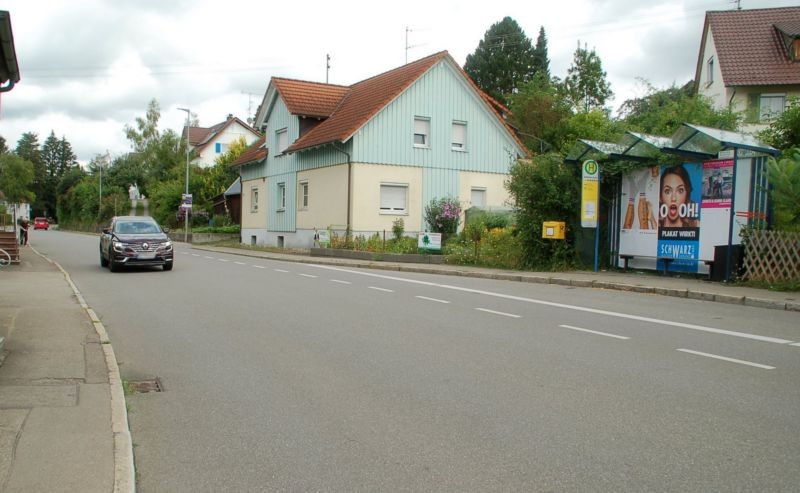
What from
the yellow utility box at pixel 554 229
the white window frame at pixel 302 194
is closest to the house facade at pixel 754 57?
the yellow utility box at pixel 554 229

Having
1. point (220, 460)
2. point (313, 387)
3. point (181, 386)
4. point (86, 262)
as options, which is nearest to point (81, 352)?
point (181, 386)

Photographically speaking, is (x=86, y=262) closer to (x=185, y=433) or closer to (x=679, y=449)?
(x=185, y=433)

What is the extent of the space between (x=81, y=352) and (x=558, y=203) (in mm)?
13477

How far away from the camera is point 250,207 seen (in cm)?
4028

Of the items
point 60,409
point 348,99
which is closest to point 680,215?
point 60,409

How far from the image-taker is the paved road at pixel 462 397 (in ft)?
14.0

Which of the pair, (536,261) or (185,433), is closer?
(185,433)

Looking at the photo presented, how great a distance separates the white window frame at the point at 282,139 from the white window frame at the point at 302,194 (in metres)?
2.66

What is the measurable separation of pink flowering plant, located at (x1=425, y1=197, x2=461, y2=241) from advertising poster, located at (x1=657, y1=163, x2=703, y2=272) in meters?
12.9

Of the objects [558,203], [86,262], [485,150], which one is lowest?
[86,262]

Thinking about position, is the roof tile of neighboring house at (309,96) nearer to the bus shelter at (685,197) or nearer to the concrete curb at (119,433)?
the bus shelter at (685,197)

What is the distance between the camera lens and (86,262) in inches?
954

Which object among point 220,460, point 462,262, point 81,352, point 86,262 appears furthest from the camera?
point 86,262

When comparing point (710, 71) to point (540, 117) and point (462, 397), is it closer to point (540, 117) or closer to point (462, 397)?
point (540, 117)
